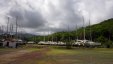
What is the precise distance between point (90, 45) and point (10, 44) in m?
39.8

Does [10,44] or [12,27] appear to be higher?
[12,27]

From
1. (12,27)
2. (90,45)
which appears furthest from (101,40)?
(12,27)

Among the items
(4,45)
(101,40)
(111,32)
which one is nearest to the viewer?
(4,45)

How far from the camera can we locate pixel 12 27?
565 ft

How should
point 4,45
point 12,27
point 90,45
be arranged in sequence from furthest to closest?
point 12,27
point 90,45
point 4,45

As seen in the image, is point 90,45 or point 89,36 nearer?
point 90,45

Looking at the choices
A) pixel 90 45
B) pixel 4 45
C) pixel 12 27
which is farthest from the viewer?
pixel 12 27

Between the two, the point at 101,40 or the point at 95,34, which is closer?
the point at 101,40

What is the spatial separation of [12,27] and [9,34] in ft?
58.7

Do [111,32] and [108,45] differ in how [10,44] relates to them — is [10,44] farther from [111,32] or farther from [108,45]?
[111,32]

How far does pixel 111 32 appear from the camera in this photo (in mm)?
188250

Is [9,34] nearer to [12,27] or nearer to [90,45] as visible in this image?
[12,27]

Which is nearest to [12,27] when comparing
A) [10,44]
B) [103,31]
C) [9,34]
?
[9,34]

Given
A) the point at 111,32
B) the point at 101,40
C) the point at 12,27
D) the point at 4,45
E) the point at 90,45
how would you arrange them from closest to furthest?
the point at 4,45 → the point at 90,45 → the point at 101,40 → the point at 12,27 → the point at 111,32
